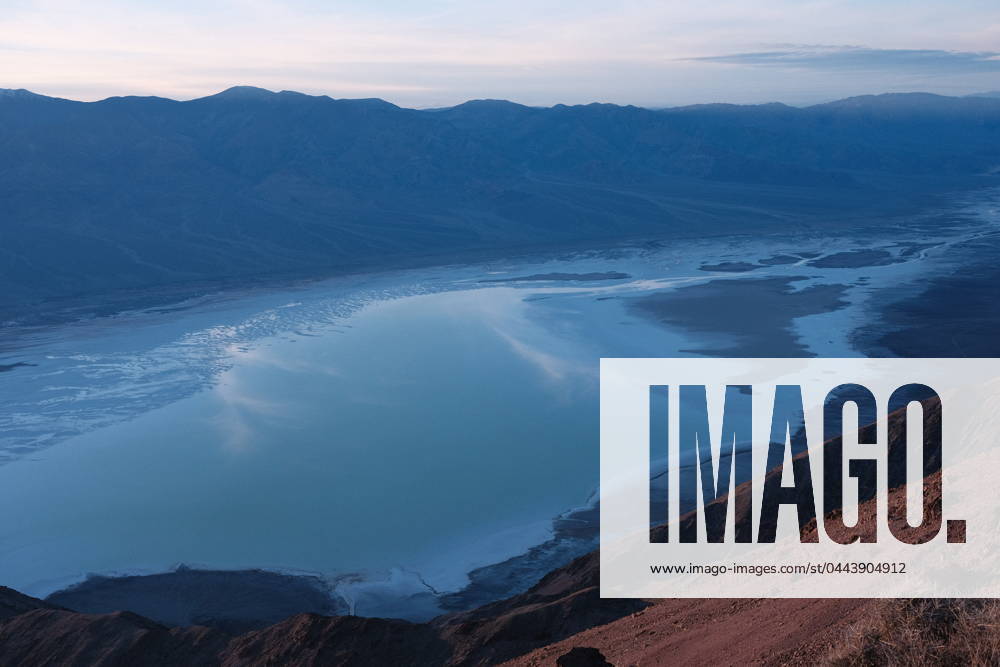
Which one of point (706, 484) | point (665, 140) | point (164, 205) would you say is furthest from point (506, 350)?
point (665, 140)

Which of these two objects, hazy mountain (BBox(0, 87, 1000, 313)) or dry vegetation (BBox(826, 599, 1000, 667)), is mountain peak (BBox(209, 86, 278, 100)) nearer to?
hazy mountain (BBox(0, 87, 1000, 313))

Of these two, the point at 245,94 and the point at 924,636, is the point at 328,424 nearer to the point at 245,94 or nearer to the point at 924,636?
the point at 924,636

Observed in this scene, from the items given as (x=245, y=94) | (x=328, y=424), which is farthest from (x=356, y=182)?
(x=328, y=424)

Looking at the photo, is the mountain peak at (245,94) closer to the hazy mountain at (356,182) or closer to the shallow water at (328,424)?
the hazy mountain at (356,182)

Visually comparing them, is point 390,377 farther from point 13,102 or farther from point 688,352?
point 13,102

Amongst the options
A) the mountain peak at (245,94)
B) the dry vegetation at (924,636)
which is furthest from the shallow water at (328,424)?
the mountain peak at (245,94)
